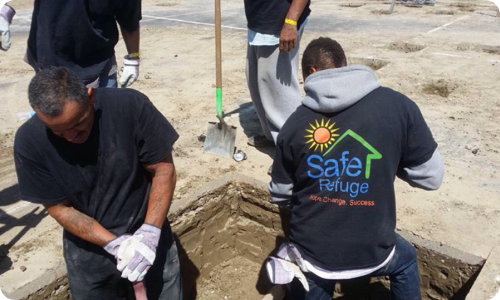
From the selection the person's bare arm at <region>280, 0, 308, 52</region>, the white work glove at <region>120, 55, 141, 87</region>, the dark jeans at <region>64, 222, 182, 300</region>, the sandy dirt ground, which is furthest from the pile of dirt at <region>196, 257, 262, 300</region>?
the person's bare arm at <region>280, 0, 308, 52</region>

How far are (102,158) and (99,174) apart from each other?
0.09 m

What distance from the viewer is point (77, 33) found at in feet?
10.6

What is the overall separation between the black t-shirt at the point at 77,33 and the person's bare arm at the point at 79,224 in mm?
1352

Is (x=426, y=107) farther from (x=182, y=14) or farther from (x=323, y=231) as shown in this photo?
(x=182, y=14)

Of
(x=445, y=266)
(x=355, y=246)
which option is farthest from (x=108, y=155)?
(x=445, y=266)

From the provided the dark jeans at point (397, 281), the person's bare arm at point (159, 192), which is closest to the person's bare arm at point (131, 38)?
the person's bare arm at point (159, 192)

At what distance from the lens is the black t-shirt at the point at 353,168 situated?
7.09 feet

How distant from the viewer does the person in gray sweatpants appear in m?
3.92

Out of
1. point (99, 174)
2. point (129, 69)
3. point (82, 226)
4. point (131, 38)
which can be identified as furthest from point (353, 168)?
point (129, 69)

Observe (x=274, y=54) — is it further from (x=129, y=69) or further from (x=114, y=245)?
(x=114, y=245)

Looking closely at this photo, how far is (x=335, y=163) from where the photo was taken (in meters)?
2.19

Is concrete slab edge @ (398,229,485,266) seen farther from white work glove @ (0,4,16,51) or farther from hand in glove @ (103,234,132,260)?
white work glove @ (0,4,16,51)

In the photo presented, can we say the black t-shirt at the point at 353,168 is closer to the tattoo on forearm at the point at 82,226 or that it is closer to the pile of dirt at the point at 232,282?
the tattoo on forearm at the point at 82,226

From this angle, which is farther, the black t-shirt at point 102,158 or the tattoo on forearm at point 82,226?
the tattoo on forearm at point 82,226
